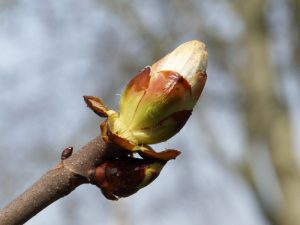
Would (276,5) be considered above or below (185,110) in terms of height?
below

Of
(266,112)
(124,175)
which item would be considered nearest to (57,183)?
(124,175)

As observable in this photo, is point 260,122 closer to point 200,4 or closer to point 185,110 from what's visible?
point 200,4

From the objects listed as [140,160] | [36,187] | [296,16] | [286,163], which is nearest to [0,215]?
[36,187]

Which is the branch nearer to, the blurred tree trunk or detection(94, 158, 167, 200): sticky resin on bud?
detection(94, 158, 167, 200): sticky resin on bud

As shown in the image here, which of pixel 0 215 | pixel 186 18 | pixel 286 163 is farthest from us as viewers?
pixel 186 18

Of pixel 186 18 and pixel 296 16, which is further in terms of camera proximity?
pixel 186 18

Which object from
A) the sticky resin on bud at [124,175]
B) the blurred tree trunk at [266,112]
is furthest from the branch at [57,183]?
the blurred tree trunk at [266,112]
